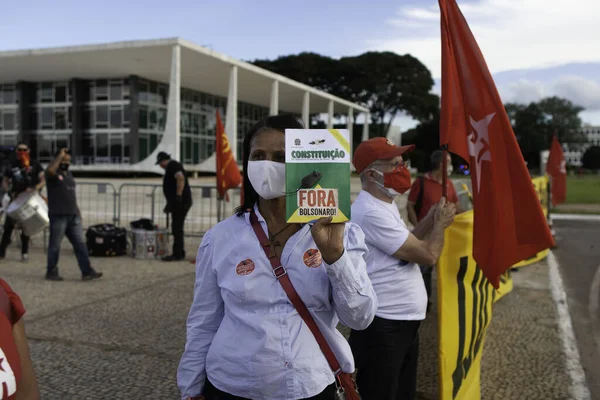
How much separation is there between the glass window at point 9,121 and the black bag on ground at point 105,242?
3666cm

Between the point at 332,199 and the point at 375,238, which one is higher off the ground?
the point at 332,199

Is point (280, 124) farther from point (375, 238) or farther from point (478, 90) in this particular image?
point (478, 90)

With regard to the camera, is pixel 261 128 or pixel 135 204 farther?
pixel 135 204

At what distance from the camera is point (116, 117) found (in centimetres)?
3884

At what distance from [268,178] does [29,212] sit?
825 cm

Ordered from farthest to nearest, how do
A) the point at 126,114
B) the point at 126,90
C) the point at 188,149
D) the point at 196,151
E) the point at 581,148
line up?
the point at 581,148 < the point at 196,151 < the point at 188,149 < the point at 126,90 < the point at 126,114

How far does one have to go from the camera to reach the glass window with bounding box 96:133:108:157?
1539 inches

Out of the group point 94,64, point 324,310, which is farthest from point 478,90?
point 94,64

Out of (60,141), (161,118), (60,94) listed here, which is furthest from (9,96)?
(161,118)

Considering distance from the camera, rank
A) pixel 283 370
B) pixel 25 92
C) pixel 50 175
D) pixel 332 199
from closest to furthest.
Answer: pixel 332 199 < pixel 283 370 < pixel 50 175 < pixel 25 92

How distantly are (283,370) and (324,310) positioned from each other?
246mm

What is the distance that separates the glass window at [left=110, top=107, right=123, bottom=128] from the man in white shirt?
1495 inches

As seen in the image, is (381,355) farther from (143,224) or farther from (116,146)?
(116,146)

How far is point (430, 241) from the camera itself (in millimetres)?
3010
